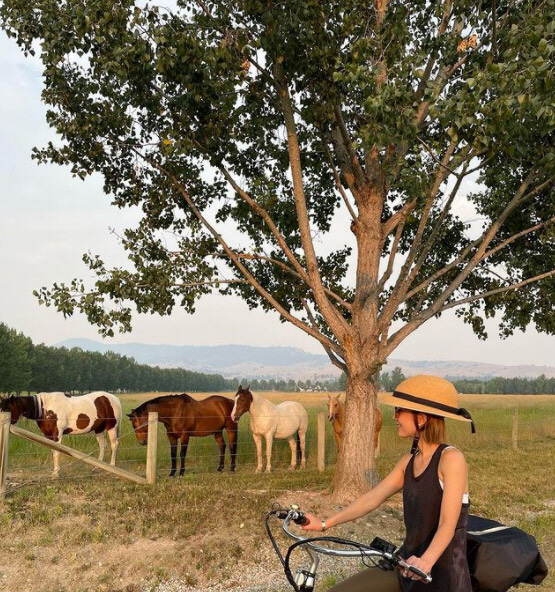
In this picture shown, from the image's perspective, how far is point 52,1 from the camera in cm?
1092

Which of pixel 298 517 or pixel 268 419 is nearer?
pixel 298 517

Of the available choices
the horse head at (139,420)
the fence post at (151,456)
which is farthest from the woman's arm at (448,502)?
the horse head at (139,420)

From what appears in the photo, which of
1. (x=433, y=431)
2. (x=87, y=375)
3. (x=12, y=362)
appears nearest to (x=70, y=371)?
(x=87, y=375)

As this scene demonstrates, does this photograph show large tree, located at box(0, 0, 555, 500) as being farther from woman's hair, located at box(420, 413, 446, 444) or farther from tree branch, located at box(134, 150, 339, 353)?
woman's hair, located at box(420, 413, 446, 444)

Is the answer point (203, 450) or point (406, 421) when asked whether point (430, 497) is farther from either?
point (203, 450)

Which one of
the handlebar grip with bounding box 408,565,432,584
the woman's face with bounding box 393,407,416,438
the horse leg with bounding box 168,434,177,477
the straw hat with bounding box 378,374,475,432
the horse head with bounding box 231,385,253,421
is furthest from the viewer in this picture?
the horse head with bounding box 231,385,253,421

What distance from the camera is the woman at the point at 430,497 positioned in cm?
320

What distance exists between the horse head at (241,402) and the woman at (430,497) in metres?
13.1

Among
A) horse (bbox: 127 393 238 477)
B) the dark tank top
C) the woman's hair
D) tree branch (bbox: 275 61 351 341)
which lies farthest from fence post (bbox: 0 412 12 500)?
the woman's hair

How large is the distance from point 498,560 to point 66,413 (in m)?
13.8

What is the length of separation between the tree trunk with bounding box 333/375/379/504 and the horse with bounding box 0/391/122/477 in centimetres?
Result: 672

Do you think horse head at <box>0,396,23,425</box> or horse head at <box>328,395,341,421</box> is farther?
horse head at <box>328,395,341,421</box>

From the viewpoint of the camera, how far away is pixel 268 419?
17438mm

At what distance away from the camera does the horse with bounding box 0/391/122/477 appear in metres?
14.9
